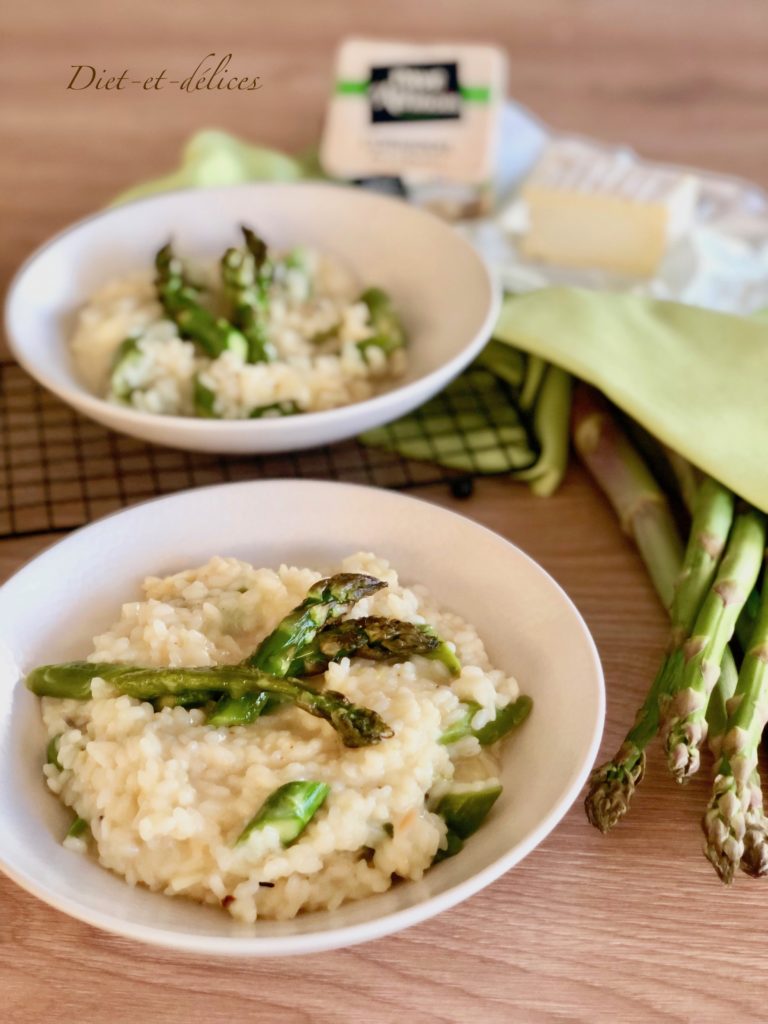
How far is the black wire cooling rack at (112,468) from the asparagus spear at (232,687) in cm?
63

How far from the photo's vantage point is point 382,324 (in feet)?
7.61


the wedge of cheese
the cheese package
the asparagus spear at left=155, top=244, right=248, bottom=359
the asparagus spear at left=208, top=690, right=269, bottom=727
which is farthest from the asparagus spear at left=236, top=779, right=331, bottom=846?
the cheese package

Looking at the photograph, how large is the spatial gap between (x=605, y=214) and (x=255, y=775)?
173cm

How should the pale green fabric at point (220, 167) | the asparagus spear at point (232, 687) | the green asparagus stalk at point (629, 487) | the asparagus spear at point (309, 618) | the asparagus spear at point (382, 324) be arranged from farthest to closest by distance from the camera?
the pale green fabric at point (220, 167) < the asparagus spear at point (382, 324) < the green asparagus stalk at point (629, 487) < the asparagus spear at point (309, 618) < the asparagus spear at point (232, 687)

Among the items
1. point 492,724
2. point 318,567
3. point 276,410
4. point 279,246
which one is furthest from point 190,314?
point 492,724

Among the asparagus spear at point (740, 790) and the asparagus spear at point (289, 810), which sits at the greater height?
the asparagus spear at point (289, 810)

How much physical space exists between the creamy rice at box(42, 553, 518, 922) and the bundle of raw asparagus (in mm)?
192

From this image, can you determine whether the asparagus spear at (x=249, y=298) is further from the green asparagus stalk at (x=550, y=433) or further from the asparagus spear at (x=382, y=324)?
the green asparagus stalk at (x=550, y=433)

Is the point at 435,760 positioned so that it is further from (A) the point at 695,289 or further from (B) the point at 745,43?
(B) the point at 745,43

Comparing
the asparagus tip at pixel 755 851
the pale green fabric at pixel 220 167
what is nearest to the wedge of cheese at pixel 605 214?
the pale green fabric at pixel 220 167

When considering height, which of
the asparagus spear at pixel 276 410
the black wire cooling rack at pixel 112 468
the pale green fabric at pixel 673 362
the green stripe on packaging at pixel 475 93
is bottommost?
the black wire cooling rack at pixel 112 468

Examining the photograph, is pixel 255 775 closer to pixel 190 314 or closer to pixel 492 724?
pixel 492 724

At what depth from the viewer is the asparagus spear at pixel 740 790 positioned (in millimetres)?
1430

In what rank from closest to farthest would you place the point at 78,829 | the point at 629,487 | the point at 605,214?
the point at 78,829, the point at 629,487, the point at 605,214
